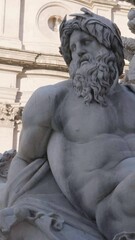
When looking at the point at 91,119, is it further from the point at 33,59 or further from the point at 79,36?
the point at 33,59

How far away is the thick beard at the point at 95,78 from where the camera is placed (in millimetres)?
2627

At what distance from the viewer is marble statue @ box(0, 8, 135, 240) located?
243 cm

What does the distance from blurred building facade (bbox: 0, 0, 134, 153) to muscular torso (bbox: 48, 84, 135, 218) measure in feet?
48.7

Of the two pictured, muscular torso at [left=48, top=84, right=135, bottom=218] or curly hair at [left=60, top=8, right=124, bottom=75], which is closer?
muscular torso at [left=48, top=84, right=135, bottom=218]

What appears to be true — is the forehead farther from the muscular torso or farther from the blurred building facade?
the blurred building facade

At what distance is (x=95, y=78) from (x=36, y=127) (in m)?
0.32

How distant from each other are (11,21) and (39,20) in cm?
96

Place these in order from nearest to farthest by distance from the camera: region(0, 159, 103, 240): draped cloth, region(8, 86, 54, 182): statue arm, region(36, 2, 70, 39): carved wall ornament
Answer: region(0, 159, 103, 240): draped cloth, region(8, 86, 54, 182): statue arm, region(36, 2, 70, 39): carved wall ornament

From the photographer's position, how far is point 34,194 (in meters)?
2.63

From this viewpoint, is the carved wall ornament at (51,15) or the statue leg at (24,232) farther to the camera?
the carved wall ornament at (51,15)

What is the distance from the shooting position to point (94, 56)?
2684 millimetres

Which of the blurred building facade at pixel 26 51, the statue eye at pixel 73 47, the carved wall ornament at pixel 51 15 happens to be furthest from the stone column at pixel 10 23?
the statue eye at pixel 73 47

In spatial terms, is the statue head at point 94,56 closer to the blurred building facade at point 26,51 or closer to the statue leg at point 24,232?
the statue leg at point 24,232

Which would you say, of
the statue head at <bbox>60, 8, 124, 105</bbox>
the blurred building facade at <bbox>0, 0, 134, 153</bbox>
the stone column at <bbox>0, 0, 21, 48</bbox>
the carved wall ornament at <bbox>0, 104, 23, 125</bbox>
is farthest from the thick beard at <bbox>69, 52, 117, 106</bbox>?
the stone column at <bbox>0, 0, 21, 48</bbox>
